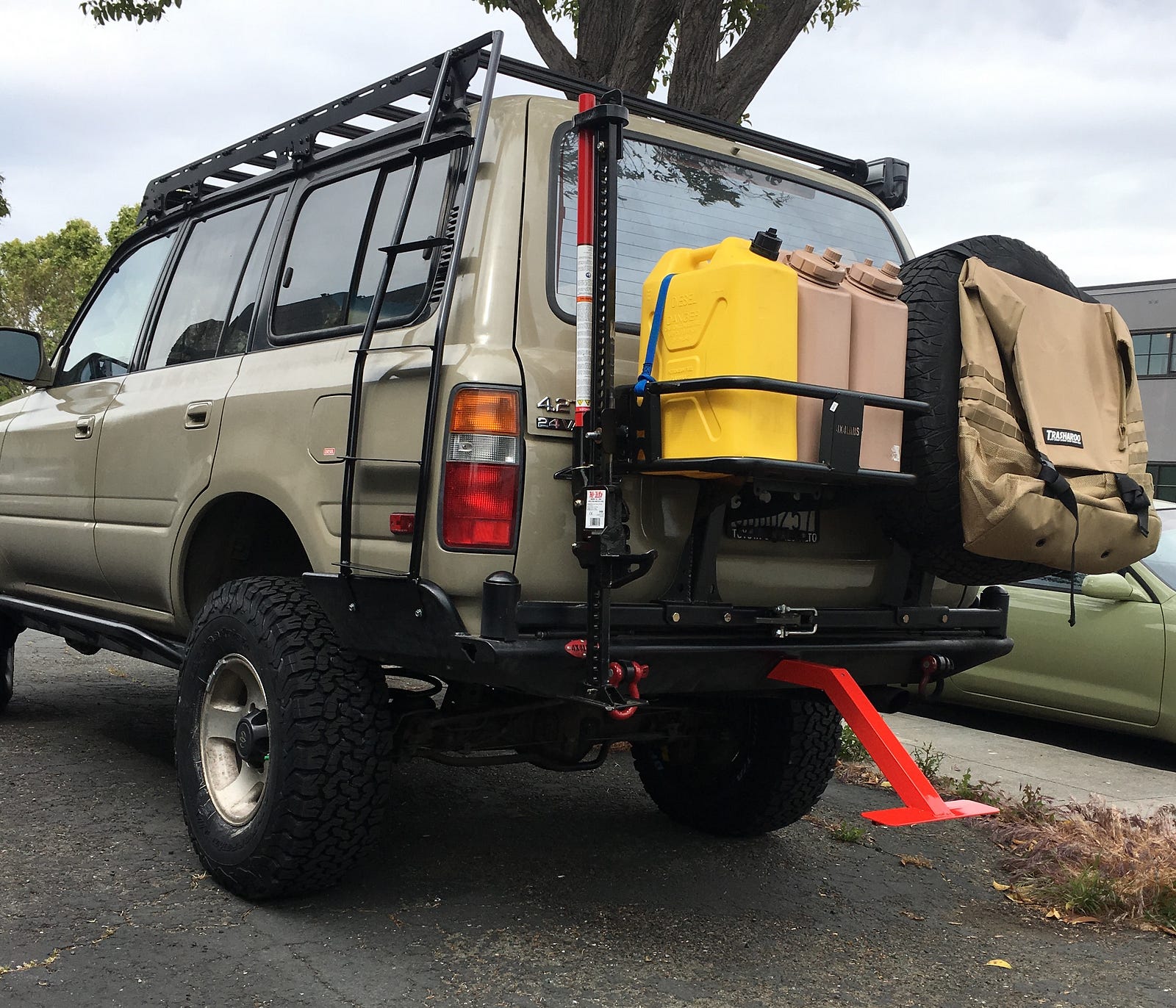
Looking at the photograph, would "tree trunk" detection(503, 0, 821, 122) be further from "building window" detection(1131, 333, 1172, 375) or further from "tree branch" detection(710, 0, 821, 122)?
"building window" detection(1131, 333, 1172, 375)

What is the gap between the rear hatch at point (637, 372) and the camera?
3.32 meters

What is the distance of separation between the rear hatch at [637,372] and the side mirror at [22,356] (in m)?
3.17

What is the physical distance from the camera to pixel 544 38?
6.94m

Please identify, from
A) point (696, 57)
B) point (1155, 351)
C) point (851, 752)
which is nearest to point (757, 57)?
point (696, 57)

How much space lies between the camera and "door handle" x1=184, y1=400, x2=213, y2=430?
14.3 feet

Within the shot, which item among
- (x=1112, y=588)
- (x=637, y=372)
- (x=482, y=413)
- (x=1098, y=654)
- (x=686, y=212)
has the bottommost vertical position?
(x=1098, y=654)

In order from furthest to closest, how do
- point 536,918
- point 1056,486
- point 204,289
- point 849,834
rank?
point 849,834
point 204,289
point 536,918
point 1056,486

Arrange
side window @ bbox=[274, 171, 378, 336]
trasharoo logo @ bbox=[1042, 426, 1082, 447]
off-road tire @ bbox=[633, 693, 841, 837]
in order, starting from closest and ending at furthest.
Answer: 1. trasharoo logo @ bbox=[1042, 426, 1082, 447]
2. side window @ bbox=[274, 171, 378, 336]
3. off-road tire @ bbox=[633, 693, 841, 837]

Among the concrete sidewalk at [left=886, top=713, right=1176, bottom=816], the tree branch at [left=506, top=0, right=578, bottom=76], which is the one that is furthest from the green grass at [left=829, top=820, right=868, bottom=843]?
the tree branch at [left=506, top=0, right=578, bottom=76]

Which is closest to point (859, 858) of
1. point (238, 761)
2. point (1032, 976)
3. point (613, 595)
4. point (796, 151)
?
point (1032, 976)

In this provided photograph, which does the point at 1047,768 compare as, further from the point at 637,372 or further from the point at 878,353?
the point at 637,372

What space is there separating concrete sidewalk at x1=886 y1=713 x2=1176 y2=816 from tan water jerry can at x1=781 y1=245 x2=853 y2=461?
122 inches

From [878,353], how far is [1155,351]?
3643cm

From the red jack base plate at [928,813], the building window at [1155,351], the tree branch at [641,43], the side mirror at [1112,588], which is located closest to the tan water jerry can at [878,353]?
the red jack base plate at [928,813]
